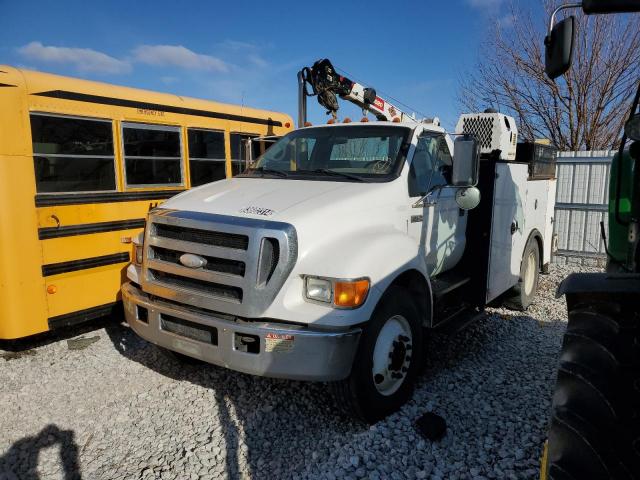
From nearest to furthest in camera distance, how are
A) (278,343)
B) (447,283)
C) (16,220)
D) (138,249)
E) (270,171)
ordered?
(278,343)
(138,249)
(16,220)
(270,171)
(447,283)

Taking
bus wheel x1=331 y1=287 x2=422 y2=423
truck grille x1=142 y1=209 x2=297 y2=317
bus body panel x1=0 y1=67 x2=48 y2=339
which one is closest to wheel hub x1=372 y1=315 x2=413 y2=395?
bus wheel x1=331 y1=287 x2=422 y2=423

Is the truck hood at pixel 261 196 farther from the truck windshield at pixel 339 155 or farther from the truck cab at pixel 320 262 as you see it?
the truck windshield at pixel 339 155

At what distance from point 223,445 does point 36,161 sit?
3199mm

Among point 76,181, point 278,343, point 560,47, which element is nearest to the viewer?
point 560,47

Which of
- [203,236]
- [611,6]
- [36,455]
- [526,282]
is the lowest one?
[36,455]

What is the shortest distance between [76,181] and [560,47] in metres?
4.45

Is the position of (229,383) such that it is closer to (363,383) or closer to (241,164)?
(363,383)

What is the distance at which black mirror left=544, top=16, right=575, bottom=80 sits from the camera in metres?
2.05

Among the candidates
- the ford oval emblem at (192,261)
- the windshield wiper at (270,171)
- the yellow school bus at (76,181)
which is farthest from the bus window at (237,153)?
the ford oval emblem at (192,261)

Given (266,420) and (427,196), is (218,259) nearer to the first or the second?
(266,420)

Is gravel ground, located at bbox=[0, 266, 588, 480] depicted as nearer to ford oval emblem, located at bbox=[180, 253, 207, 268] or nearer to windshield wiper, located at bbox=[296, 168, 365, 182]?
ford oval emblem, located at bbox=[180, 253, 207, 268]

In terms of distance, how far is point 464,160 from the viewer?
3885mm

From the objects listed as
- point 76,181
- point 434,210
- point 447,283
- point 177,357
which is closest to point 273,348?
point 177,357

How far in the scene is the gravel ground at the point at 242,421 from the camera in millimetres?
2973
